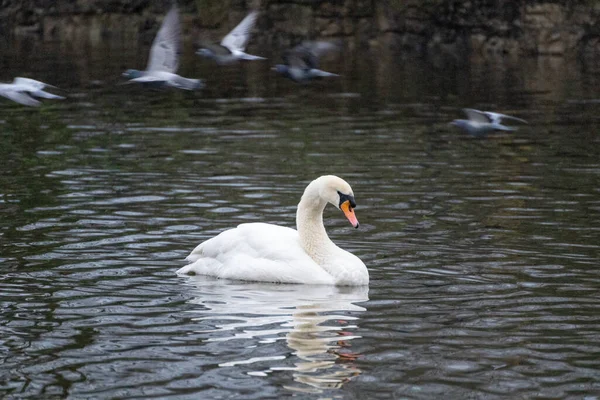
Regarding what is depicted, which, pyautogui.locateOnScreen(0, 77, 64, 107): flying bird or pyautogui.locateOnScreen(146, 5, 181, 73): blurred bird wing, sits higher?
pyautogui.locateOnScreen(146, 5, 181, 73): blurred bird wing

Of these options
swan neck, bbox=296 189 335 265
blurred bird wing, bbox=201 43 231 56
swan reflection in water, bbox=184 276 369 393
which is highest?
blurred bird wing, bbox=201 43 231 56

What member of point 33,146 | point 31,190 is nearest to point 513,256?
point 31,190

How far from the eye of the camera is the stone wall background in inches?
1580

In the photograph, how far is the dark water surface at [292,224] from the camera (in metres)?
9.26

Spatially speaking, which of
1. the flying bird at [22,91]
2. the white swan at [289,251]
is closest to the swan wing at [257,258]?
the white swan at [289,251]

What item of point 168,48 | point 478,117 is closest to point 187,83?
point 168,48

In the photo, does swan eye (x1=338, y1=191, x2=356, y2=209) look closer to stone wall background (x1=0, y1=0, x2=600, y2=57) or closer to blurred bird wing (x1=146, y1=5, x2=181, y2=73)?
blurred bird wing (x1=146, y1=5, x2=181, y2=73)

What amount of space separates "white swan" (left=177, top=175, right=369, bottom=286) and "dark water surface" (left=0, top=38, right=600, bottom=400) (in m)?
0.19

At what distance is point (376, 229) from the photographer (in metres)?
14.6

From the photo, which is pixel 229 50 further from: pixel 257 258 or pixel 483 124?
pixel 257 258

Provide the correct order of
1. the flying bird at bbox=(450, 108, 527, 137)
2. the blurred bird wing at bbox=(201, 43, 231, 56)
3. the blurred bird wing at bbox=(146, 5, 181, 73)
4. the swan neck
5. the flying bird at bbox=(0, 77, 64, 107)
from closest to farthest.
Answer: the swan neck
the flying bird at bbox=(0, 77, 64, 107)
the flying bird at bbox=(450, 108, 527, 137)
the blurred bird wing at bbox=(146, 5, 181, 73)
the blurred bird wing at bbox=(201, 43, 231, 56)

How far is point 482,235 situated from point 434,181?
360 centimetres

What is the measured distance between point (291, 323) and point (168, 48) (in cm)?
617

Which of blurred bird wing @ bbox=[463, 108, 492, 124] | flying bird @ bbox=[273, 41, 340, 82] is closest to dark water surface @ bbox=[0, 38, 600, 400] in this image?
blurred bird wing @ bbox=[463, 108, 492, 124]
